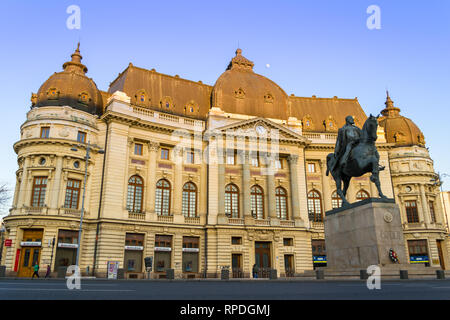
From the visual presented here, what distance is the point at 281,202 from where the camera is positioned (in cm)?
4528

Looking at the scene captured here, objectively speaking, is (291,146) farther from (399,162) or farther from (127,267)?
(127,267)

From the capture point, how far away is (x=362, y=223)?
17.6 m

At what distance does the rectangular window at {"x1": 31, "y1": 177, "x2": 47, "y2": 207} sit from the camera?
3475 centimetres

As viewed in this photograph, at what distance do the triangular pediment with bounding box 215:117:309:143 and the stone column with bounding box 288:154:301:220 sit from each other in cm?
259

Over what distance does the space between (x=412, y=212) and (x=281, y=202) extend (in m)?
20.8

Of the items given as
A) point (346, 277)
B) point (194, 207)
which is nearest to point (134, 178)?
point (194, 207)

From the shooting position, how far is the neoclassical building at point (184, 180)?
115 ft

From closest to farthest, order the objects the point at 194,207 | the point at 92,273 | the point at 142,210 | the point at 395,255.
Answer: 1. the point at 395,255
2. the point at 92,273
3. the point at 142,210
4. the point at 194,207

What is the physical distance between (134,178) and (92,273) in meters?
10.8

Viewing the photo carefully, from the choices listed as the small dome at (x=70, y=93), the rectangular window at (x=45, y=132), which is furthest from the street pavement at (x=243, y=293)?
the small dome at (x=70, y=93)

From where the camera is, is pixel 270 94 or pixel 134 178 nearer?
pixel 134 178

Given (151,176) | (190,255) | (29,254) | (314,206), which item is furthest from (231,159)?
(29,254)

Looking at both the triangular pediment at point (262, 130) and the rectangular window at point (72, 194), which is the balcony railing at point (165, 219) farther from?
the triangular pediment at point (262, 130)

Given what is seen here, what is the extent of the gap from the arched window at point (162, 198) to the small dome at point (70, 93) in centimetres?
1127
